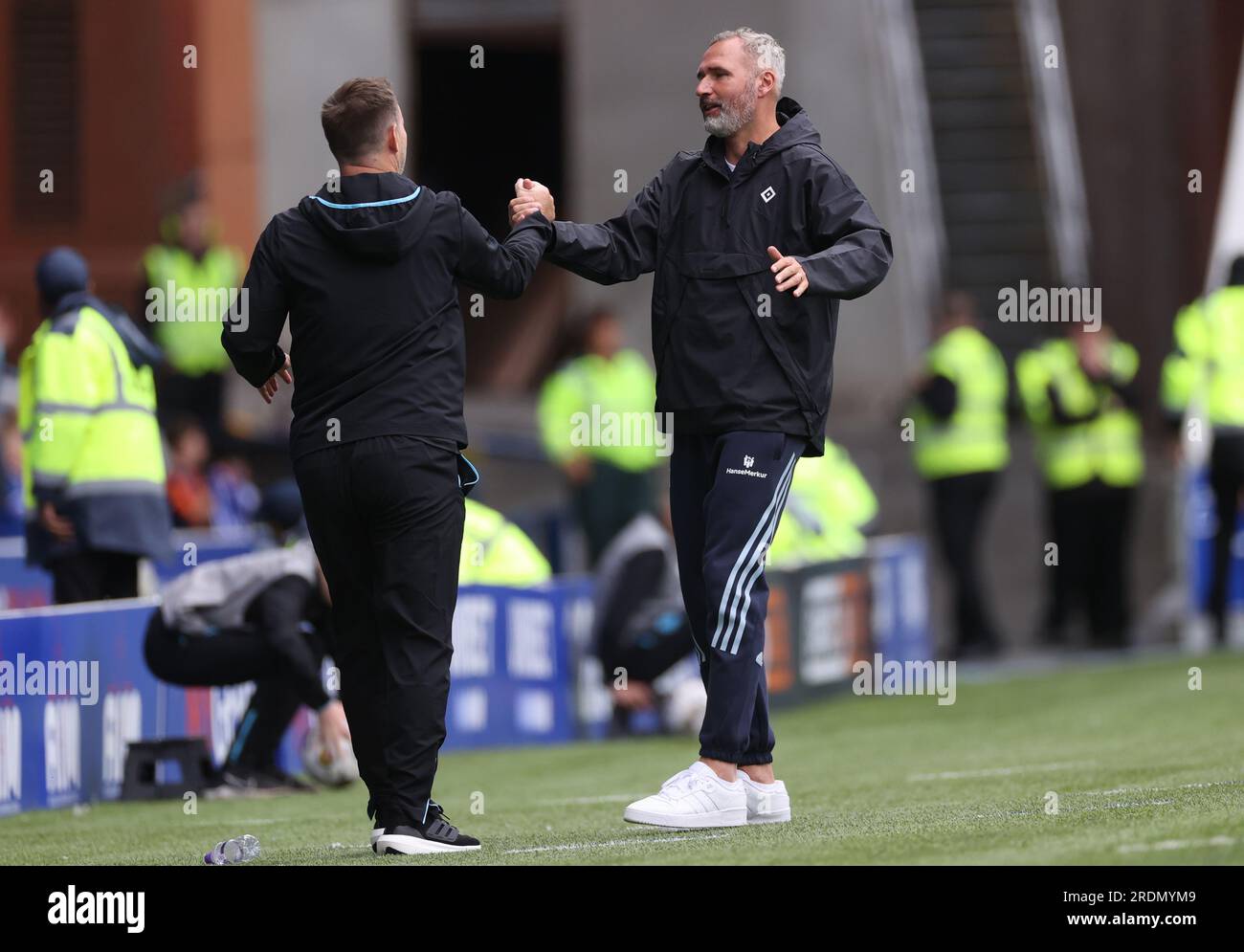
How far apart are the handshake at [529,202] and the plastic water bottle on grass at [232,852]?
2031mm

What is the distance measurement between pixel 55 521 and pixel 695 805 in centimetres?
491

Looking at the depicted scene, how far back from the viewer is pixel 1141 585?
64.3ft

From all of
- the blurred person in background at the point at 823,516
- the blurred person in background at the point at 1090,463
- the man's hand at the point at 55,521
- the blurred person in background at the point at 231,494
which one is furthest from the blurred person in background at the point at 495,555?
the blurred person in background at the point at 1090,463

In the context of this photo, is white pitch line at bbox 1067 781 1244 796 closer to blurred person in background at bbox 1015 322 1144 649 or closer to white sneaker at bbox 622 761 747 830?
white sneaker at bbox 622 761 747 830

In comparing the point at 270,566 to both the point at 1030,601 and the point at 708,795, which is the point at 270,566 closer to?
the point at 708,795

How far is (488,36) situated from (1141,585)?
10.0 metres

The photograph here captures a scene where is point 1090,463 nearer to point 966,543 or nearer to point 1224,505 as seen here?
point 966,543

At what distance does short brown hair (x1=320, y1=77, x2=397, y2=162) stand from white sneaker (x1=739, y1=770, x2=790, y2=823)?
87.6 inches

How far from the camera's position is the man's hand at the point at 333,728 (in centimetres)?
982

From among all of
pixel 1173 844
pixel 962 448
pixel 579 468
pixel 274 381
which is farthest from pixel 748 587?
pixel 962 448

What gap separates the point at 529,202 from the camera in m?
7.47

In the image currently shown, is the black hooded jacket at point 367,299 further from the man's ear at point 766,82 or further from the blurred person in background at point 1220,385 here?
the blurred person in background at point 1220,385

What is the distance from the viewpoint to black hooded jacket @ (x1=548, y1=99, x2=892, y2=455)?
24.0 ft
